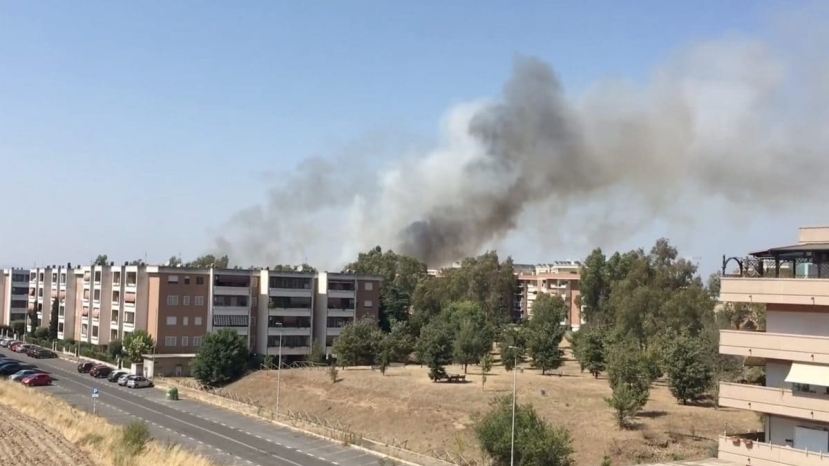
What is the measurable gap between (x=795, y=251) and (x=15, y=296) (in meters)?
104

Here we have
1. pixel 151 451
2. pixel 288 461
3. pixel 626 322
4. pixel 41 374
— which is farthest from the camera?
pixel 626 322

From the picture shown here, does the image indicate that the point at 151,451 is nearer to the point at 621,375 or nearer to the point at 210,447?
the point at 210,447

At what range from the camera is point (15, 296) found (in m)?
102

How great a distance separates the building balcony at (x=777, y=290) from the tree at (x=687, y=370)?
76.6 feet

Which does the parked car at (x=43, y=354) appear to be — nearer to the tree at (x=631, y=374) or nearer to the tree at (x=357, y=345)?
the tree at (x=357, y=345)

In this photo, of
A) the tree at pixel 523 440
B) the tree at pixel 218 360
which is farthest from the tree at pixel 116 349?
the tree at pixel 523 440

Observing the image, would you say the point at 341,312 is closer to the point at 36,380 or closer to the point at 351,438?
the point at 36,380

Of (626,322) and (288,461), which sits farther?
Result: (626,322)

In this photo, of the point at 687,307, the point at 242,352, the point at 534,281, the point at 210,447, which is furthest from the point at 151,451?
the point at 534,281

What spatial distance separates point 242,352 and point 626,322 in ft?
111

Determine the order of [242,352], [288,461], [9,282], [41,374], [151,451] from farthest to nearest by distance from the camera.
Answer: [9,282] < [242,352] < [41,374] < [288,461] < [151,451]

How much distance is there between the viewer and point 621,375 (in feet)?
136

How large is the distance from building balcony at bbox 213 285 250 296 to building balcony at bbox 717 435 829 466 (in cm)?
5084

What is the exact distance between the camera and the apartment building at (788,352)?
2019 centimetres
